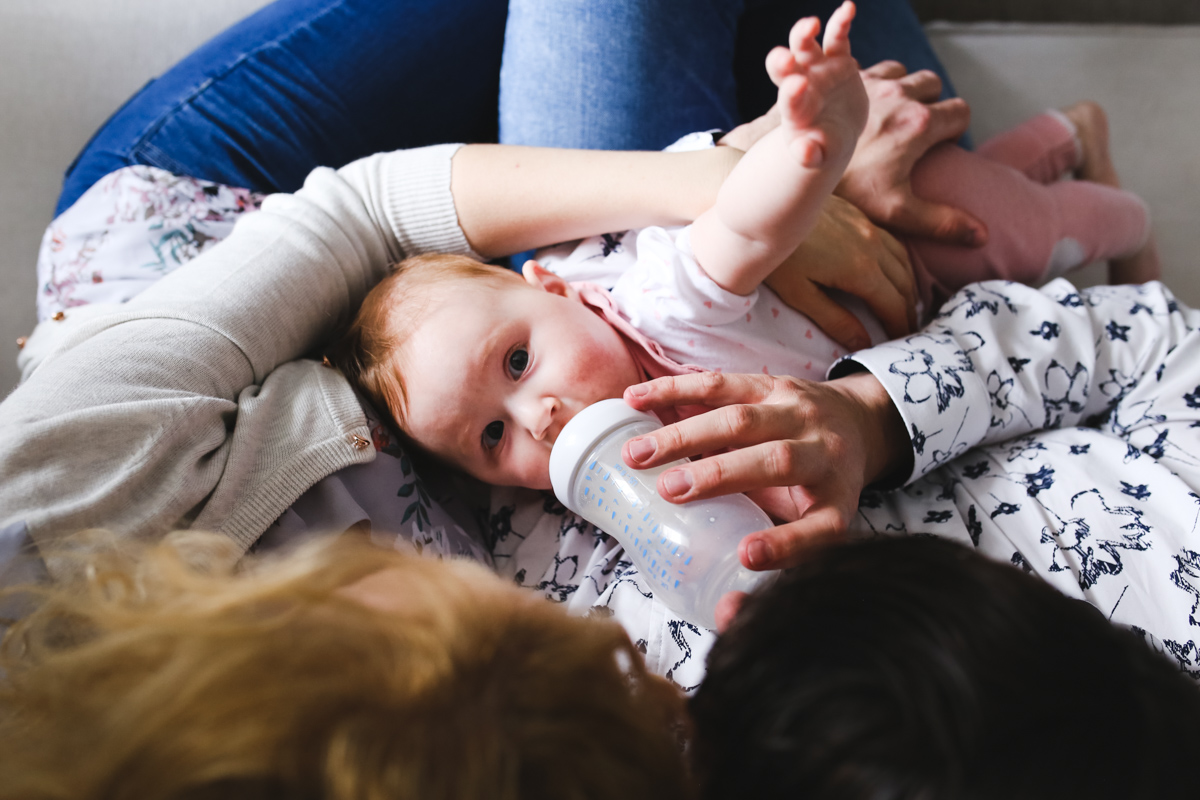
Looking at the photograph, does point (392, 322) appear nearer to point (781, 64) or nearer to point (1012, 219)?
point (781, 64)

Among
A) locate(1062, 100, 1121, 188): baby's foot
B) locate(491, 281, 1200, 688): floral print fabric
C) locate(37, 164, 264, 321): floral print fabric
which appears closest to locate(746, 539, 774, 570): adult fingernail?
locate(491, 281, 1200, 688): floral print fabric

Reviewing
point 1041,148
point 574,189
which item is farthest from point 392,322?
point 1041,148

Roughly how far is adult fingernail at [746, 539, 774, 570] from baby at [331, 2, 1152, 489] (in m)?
0.30

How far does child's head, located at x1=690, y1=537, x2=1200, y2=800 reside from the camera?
35cm

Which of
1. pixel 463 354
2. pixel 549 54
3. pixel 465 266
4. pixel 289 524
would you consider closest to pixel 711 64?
pixel 549 54

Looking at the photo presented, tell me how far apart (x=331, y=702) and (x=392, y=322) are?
0.61m

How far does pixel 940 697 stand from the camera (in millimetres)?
362

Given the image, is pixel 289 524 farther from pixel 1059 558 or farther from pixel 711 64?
pixel 711 64

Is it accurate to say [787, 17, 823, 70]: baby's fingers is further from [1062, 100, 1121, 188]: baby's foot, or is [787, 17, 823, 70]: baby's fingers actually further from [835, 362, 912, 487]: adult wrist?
[1062, 100, 1121, 188]: baby's foot

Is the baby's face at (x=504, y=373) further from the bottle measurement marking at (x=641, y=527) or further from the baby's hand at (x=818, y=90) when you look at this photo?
the baby's hand at (x=818, y=90)

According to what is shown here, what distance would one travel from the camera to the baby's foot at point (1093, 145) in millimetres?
1388

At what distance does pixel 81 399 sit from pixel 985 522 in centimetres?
97

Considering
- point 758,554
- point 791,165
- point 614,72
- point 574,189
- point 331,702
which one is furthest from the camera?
point 614,72

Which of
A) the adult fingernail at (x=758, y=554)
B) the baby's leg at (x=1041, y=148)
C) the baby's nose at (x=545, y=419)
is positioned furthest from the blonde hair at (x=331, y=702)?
the baby's leg at (x=1041, y=148)
